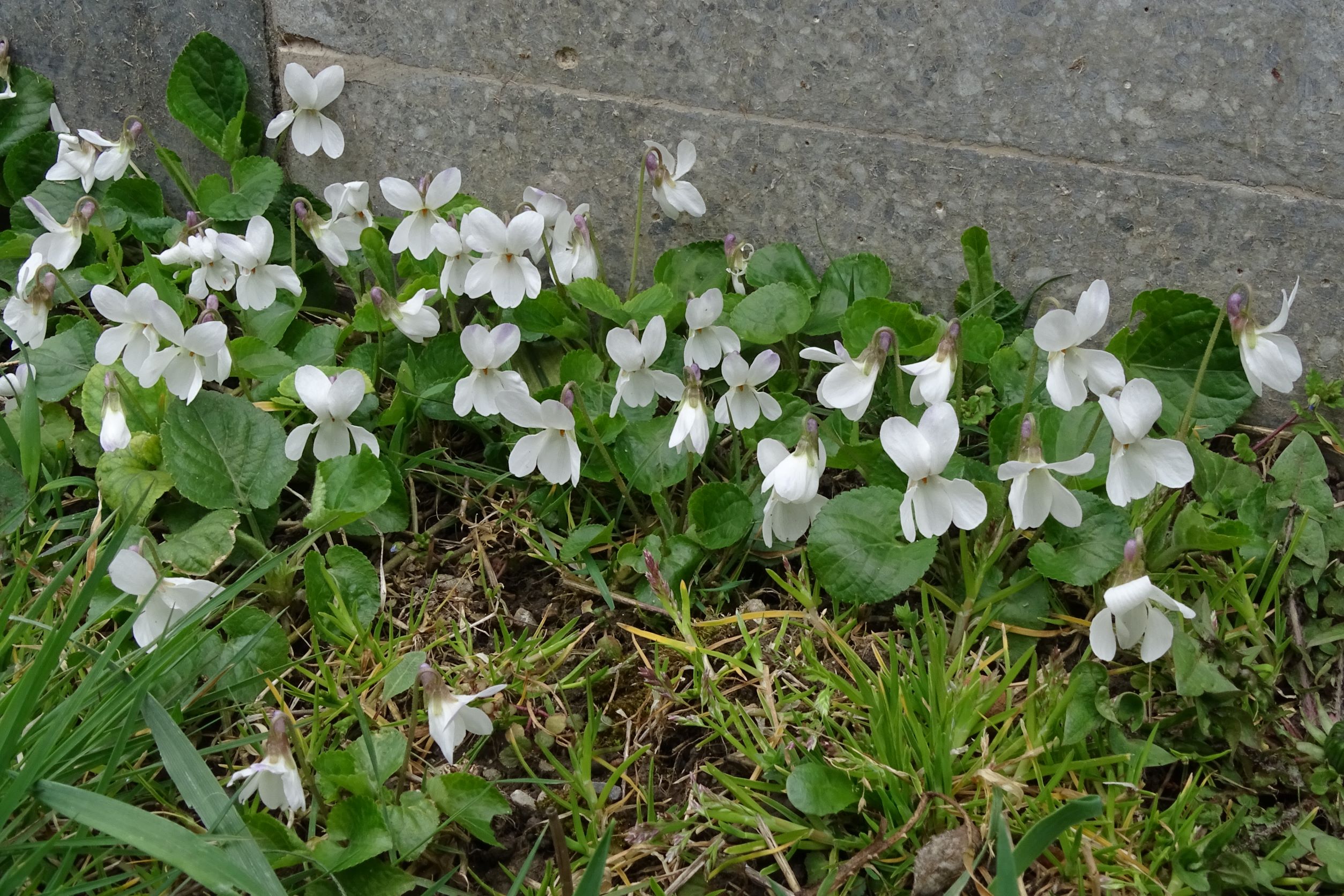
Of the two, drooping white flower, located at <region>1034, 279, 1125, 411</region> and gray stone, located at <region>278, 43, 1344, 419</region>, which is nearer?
drooping white flower, located at <region>1034, 279, 1125, 411</region>

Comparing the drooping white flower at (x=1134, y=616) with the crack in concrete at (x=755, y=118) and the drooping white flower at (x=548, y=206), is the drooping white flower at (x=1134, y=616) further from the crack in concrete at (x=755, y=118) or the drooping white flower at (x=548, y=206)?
the drooping white flower at (x=548, y=206)

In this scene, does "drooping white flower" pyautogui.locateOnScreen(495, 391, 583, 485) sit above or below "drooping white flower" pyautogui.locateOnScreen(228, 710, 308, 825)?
above

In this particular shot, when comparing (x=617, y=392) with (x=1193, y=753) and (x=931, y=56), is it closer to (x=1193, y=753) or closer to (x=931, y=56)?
(x=931, y=56)

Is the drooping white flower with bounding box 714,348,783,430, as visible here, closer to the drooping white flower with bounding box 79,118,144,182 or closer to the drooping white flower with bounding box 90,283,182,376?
the drooping white flower with bounding box 90,283,182,376

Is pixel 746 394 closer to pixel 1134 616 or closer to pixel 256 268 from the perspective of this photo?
pixel 1134 616

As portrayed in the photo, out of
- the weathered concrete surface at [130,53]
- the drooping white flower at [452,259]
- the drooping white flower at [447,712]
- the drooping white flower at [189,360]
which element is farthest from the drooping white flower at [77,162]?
the drooping white flower at [447,712]

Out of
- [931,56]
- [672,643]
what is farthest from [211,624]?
[931,56]

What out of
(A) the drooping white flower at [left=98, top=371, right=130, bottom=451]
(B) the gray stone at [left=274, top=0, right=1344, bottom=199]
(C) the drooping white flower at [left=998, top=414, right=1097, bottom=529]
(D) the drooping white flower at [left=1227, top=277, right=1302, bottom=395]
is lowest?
(A) the drooping white flower at [left=98, top=371, right=130, bottom=451]

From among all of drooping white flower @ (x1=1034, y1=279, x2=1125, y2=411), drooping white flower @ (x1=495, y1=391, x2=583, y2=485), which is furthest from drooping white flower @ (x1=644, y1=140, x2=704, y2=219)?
drooping white flower @ (x1=1034, y1=279, x2=1125, y2=411)
